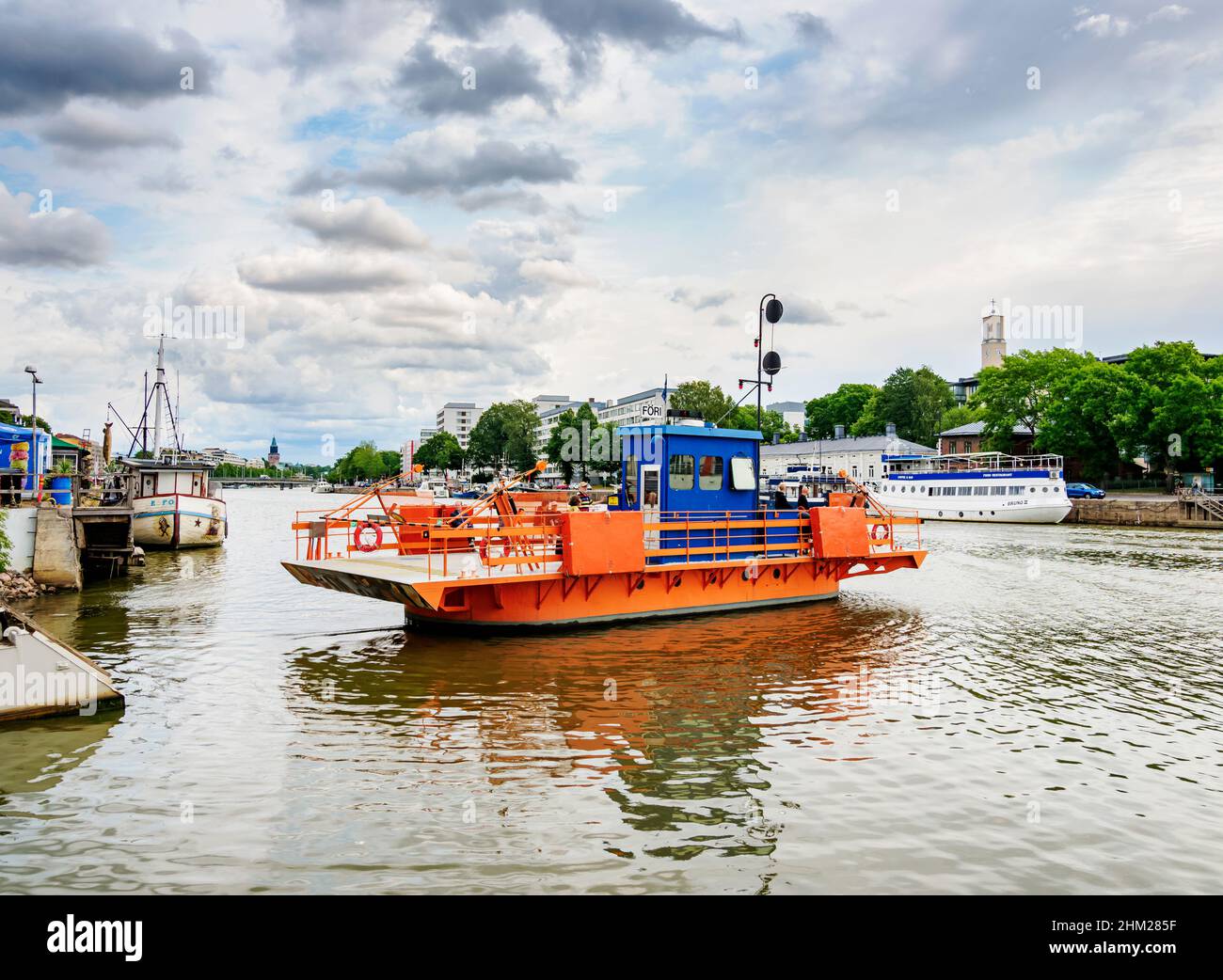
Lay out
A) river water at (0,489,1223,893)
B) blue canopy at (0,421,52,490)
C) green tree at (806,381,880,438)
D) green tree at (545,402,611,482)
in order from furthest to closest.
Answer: green tree at (806,381,880,438), green tree at (545,402,611,482), blue canopy at (0,421,52,490), river water at (0,489,1223,893)

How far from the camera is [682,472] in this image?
58.0 ft

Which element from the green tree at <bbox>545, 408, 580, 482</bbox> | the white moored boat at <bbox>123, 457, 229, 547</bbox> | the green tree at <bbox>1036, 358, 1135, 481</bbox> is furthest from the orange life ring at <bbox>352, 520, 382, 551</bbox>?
the green tree at <bbox>545, 408, 580, 482</bbox>

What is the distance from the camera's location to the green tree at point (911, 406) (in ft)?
362

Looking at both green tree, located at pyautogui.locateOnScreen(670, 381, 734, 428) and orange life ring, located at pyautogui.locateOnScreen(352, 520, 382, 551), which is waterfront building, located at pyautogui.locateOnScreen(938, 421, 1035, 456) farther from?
orange life ring, located at pyautogui.locateOnScreen(352, 520, 382, 551)

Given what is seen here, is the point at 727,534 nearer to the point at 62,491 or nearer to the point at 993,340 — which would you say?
the point at 62,491

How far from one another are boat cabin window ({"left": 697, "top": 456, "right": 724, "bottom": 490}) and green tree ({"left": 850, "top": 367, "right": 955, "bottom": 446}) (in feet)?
322

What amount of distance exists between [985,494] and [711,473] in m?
49.8

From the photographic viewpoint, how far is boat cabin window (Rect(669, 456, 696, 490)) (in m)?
17.5

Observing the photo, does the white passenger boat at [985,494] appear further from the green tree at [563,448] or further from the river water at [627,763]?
the green tree at [563,448]

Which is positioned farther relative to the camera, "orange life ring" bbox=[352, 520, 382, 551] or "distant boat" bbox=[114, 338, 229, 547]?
"distant boat" bbox=[114, 338, 229, 547]

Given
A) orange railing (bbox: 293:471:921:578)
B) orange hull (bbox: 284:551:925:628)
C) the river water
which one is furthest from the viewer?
orange railing (bbox: 293:471:921:578)

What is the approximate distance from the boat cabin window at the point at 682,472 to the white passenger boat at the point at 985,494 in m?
45.6
